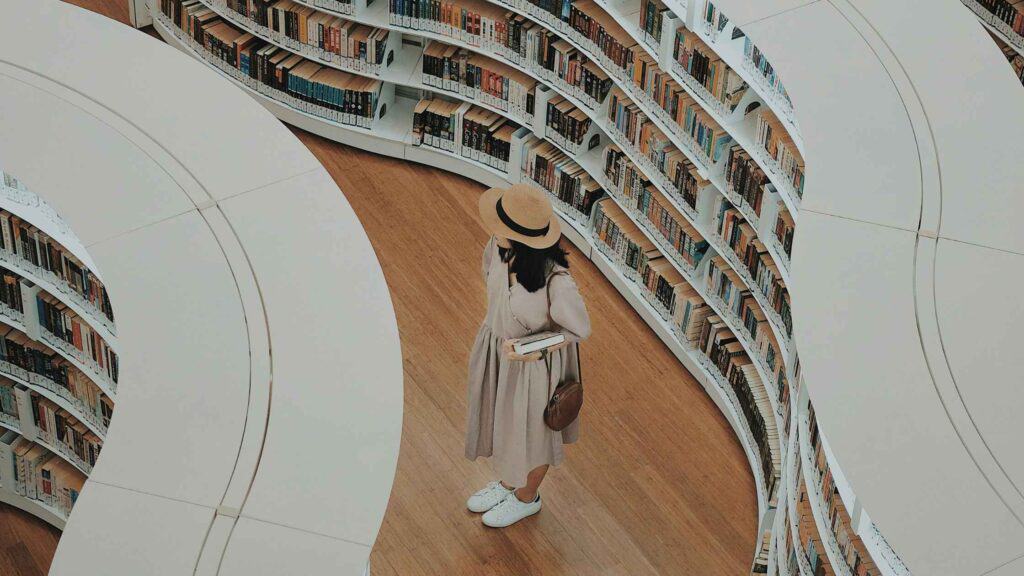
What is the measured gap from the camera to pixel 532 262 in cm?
421

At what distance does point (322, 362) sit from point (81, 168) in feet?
3.26

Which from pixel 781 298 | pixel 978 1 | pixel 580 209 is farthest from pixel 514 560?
pixel 978 1

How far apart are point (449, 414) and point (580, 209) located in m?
1.37

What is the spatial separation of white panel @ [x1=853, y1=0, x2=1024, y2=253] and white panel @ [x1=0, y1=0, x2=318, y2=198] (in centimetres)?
178

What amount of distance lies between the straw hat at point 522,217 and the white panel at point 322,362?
0.90m

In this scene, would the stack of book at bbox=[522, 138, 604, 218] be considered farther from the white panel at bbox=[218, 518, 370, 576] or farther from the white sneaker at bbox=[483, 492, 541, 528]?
the white panel at bbox=[218, 518, 370, 576]

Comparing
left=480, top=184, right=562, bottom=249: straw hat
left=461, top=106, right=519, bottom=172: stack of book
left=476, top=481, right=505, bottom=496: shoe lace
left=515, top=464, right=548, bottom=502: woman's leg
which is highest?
left=461, top=106, right=519, bottom=172: stack of book

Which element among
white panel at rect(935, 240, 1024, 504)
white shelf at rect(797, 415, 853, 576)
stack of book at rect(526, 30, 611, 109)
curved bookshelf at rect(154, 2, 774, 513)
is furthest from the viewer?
stack of book at rect(526, 30, 611, 109)

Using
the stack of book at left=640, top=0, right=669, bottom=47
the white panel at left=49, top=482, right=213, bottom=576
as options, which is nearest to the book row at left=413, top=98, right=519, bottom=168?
the stack of book at left=640, top=0, right=669, bottom=47

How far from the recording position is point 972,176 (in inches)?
139

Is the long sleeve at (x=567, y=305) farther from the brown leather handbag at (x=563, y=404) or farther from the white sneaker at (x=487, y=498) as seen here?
the white sneaker at (x=487, y=498)

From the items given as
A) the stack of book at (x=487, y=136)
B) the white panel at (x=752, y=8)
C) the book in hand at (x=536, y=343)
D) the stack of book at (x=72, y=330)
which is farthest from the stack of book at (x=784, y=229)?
the stack of book at (x=72, y=330)

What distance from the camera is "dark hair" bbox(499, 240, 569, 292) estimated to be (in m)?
4.21

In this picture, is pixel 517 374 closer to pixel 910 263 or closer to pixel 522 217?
pixel 522 217
